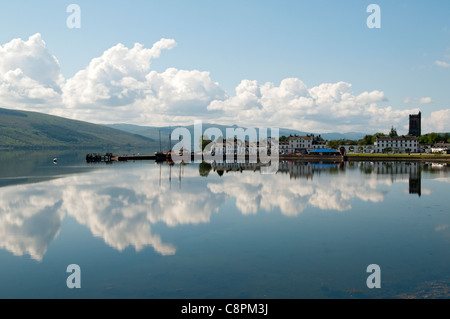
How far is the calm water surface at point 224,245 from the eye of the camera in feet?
52.8

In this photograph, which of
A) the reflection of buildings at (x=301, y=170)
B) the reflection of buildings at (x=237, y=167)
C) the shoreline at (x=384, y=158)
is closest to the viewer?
the reflection of buildings at (x=301, y=170)

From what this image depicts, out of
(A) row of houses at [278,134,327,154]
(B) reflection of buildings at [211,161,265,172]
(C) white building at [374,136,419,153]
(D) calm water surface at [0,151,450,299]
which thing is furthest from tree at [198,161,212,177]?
(C) white building at [374,136,419,153]

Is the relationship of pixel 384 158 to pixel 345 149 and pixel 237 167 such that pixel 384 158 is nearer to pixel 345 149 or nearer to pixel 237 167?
pixel 345 149

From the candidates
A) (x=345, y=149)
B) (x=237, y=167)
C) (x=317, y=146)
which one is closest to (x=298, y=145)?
(x=317, y=146)

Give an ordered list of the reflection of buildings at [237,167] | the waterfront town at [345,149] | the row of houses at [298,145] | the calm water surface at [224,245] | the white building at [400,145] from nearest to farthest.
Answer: the calm water surface at [224,245], the reflection of buildings at [237,167], the white building at [400,145], the waterfront town at [345,149], the row of houses at [298,145]

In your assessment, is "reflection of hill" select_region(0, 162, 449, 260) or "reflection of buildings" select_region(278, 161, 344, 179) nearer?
"reflection of hill" select_region(0, 162, 449, 260)

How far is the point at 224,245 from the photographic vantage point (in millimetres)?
22734

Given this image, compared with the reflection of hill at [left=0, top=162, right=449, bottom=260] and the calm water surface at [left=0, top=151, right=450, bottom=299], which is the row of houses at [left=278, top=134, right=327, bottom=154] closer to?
the reflection of hill at [left=0, top=162, right=449, bottom=260]

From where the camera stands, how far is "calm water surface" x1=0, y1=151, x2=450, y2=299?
52.8ft

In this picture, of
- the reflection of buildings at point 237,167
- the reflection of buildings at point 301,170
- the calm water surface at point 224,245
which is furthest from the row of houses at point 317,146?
the calm water surface at point 224,245

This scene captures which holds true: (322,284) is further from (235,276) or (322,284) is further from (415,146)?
(415,146)

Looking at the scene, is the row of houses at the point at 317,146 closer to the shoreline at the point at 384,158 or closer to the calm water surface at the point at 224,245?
the shoreline at the point at 384,158

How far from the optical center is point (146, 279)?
55.6 ft

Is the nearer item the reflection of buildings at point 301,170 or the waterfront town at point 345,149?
the reflection of buildings at point 301,170
